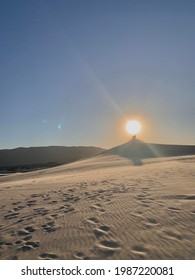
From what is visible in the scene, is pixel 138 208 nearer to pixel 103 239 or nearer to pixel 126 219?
pixel 126 219

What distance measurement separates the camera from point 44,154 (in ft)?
351

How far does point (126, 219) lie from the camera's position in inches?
241

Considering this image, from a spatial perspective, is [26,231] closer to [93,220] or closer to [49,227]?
[49,227]

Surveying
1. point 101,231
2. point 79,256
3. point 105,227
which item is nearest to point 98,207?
point 105,227

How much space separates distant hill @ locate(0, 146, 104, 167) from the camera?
9290 centimetres

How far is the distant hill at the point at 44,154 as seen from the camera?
92.9 meters

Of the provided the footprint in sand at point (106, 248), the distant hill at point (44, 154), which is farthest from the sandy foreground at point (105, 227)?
the distant hill at point (44, 154)

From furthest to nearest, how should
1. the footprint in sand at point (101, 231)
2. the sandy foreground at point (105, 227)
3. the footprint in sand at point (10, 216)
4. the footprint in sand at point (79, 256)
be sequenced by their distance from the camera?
the footprint in sand at point (10, 216) < the footprint in sand at point (101, 231) < the sandy foreground at point (105, 227) < the footprint in sand at point (79, 256)

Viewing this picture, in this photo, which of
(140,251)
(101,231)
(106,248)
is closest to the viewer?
(140,251)

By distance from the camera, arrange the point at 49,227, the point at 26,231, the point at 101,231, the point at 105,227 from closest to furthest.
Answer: the point at 101,231
the point at 105,227
the point at 26,231
the point at 49,227

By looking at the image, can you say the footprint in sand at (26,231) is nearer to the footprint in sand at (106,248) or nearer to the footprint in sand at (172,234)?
the footprint in sand at (106,248)

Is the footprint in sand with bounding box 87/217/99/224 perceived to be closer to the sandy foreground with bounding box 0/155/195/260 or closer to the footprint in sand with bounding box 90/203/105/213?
the sandy foreground with bounding box 0/155/195/260
